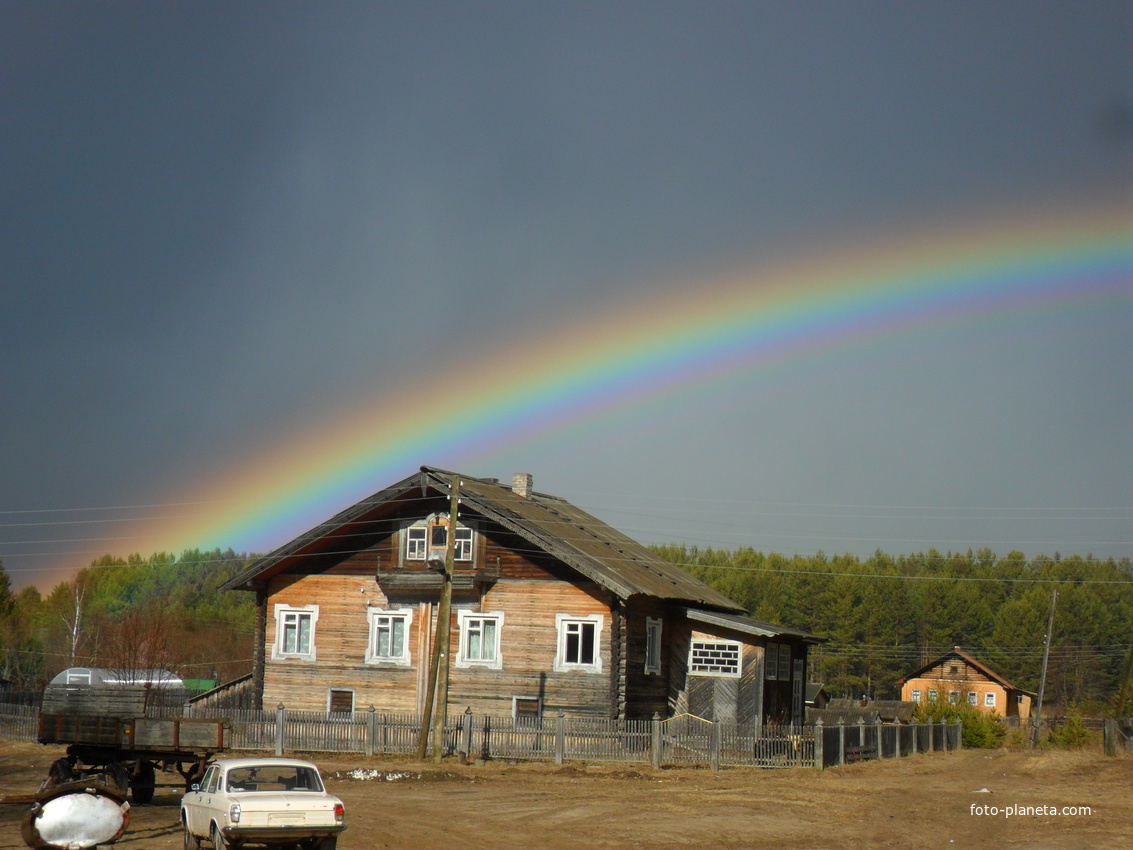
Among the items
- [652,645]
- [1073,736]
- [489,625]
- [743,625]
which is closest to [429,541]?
[489,625]

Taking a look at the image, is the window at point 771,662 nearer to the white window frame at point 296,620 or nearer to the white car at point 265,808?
the white window frame at point 296,620

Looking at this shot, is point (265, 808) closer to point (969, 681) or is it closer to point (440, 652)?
point (440, 652)

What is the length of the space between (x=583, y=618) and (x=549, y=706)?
3.27 meters

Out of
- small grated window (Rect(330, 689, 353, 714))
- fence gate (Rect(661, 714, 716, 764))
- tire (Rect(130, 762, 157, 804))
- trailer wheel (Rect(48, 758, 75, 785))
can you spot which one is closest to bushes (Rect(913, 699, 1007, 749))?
fence gate (Rect(661, 714, 716, 764))

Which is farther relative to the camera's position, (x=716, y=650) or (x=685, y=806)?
(x=716, y=650)

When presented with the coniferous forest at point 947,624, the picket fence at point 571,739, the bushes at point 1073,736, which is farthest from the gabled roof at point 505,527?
the coniferous forest at point 947,624

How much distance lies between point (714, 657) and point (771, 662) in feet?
7.58

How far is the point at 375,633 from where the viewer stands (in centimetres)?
4284

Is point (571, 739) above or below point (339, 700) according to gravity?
below

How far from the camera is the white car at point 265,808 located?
16.0 m

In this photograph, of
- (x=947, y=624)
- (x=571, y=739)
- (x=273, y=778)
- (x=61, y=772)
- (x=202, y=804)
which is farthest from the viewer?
(x=947, y=624)

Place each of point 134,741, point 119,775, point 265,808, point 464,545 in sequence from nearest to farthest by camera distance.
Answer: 1. point 265,808
2. point 119,775
3. point 134,741
4. point 464,545

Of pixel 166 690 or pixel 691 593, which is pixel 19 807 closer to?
pixel 691 593

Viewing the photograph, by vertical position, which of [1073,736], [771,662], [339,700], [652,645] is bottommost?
[1073,736]
